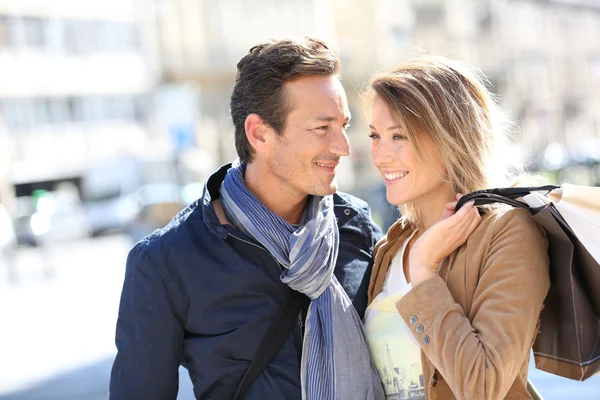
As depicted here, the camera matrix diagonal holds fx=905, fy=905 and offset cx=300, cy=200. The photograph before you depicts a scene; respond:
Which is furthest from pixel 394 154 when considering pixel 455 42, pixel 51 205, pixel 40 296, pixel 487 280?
pixel 455 42

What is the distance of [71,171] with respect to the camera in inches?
1375

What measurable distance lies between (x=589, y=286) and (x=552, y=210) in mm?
245

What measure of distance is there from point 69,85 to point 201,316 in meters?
35.5

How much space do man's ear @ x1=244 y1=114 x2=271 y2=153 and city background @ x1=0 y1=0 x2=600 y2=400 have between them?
140 inches

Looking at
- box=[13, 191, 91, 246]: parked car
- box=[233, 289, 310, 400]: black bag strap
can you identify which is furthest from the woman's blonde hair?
box=[13, 191, 91, 246]: parked car

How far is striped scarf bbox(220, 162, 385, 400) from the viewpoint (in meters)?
2.89

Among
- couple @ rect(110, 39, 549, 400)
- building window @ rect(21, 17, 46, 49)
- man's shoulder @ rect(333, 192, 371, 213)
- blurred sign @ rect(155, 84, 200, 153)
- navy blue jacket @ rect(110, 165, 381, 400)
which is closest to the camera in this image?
couple @ rect(110, 39, 549, 400)

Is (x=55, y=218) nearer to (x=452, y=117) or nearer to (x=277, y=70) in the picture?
(x=277, y=70)

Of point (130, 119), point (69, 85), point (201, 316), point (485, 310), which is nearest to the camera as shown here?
point (485, 310)

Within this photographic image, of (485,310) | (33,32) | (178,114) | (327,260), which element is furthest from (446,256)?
(33,32)

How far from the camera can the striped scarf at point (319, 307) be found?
9.48 ft

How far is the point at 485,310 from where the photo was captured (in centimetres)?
256

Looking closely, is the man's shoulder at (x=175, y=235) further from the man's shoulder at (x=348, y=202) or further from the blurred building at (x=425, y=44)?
the blurred building at (x=425, y=44)

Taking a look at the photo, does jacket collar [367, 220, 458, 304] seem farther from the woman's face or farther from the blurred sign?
the blurred sign
